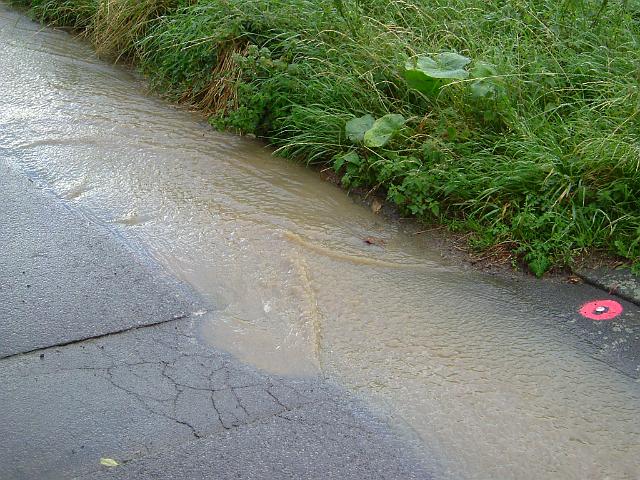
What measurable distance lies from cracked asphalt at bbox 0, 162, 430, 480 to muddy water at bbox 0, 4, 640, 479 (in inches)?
6.3

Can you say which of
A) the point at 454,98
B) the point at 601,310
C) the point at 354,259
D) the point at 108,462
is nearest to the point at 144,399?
the point at 108,462

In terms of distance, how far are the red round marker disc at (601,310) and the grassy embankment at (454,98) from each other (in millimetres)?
338

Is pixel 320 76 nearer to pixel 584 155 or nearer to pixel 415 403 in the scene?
pixel 584 155

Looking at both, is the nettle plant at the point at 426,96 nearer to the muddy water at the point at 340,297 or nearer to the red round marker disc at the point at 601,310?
the muddy water at the point at 340,297

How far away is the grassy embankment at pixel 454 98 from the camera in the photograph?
15.8ft

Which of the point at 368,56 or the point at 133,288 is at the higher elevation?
the point at 368,56

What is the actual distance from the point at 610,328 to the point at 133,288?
7.62 ft

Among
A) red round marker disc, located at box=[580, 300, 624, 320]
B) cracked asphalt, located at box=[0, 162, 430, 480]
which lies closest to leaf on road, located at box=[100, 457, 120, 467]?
cracked asphalt, located at box=[0, 162, 430, 480]

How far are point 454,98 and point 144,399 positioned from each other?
9.53 ft

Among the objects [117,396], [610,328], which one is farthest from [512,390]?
[117,396]

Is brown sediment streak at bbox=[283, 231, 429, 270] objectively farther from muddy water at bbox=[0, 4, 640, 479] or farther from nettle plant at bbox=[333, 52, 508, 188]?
nettle plant at bbox=[333, 52, 508, 188]

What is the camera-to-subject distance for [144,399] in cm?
356

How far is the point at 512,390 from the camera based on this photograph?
12.2ft

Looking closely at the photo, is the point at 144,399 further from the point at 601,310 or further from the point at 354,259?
the point at 601,310
